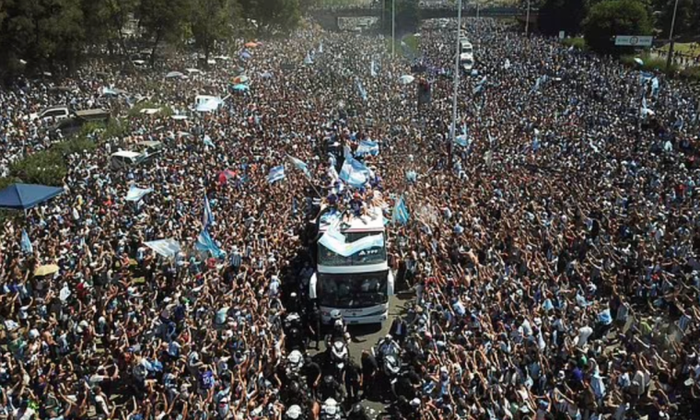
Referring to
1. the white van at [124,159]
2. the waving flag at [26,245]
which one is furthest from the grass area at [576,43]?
the waving flag at [26,245]

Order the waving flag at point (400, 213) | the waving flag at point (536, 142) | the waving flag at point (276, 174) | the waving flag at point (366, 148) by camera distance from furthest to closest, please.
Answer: the waving flag at point (536, 142) < the waving flag at point (366, 148) < the waving flag at point (276, 174) < the waving flag at point (400, 213)

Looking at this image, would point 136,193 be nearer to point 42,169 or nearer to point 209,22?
point 42,169

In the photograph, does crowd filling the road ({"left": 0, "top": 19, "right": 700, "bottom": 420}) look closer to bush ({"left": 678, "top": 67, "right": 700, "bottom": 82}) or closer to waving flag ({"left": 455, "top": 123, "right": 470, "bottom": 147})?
waving flag ({"left": 455, "top": 123, "right": 470, "bottom": 147})

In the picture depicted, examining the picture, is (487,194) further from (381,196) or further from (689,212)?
(689,212)

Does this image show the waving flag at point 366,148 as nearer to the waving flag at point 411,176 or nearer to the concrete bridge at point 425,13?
the waving flag at point 411,176

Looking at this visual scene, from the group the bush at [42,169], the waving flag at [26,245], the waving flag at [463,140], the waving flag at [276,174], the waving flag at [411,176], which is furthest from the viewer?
the waving flag at [463,140]

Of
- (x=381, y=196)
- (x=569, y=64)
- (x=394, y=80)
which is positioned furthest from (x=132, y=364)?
(x=569, y=64)

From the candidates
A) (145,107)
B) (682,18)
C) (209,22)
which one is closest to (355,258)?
(145,107)
